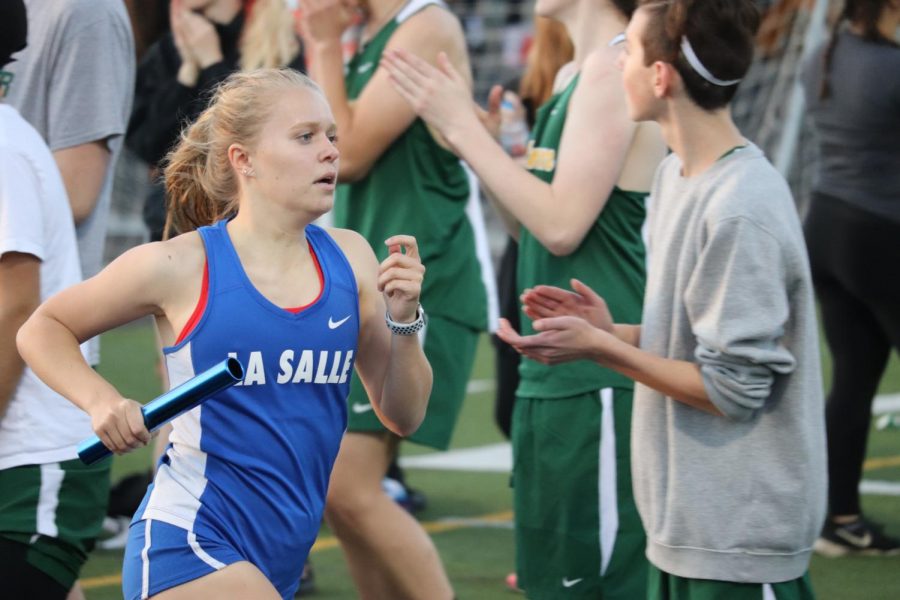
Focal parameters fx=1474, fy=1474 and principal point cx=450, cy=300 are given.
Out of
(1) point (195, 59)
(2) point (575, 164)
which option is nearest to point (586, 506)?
(2) point (575, 164)

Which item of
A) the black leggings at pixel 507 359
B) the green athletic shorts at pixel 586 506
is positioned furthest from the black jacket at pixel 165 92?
the green athletic shorts at pixel 586 506

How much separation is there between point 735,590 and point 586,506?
0.66 meters

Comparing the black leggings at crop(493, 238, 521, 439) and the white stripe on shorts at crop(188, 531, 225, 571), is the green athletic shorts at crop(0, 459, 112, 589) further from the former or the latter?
the black leggings at crop(493, 238, 521, 439)

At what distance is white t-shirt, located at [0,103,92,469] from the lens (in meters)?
3.01

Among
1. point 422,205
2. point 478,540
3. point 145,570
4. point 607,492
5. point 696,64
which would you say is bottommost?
point 478,540

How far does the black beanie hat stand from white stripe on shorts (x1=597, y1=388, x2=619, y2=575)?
1559 millimetres

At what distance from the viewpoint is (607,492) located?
11.3ft

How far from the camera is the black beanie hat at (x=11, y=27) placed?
3.10 metres

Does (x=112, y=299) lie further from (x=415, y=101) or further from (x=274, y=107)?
(x=415, y=101)

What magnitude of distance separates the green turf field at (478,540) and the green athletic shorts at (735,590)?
0.44ft

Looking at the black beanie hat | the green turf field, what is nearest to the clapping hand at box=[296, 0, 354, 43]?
the black beanie hat

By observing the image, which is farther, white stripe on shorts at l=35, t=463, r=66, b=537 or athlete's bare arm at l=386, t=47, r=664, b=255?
athlete's bare arm at l=386, t=47, r=664, b=255

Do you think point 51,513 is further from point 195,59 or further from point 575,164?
point 195,59

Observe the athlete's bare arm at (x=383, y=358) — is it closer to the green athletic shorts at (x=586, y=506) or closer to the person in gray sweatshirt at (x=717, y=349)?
the person in gray sweatshirt at (x=717, y=349)
